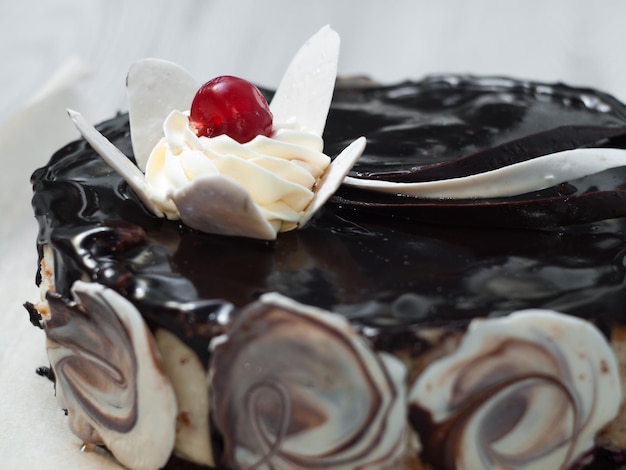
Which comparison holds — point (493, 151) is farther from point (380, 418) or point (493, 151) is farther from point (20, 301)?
point (20, 301)

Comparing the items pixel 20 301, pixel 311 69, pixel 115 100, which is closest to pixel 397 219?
pixel 311 69

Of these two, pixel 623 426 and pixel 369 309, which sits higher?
pixel 369 309

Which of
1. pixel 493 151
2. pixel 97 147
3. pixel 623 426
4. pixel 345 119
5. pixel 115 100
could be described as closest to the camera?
pixel 623 426

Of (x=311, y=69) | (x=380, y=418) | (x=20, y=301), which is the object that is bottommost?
(x=20, y=301)

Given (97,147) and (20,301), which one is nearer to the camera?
(97,147)

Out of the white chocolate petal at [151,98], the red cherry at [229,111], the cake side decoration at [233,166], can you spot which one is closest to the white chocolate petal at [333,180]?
the cake side decoration at [233,166]

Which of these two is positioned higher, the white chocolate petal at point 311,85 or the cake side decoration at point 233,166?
the white chocolate petal at point 311,85

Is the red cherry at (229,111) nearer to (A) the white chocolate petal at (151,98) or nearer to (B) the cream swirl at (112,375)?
(A) the white chocolate petal at (151,98)
